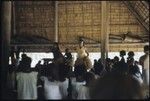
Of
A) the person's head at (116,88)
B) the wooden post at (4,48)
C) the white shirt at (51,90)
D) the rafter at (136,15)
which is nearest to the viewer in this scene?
the person's head at (116,88)

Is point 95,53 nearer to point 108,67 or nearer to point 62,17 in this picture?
point 62,17

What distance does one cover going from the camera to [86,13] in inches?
553

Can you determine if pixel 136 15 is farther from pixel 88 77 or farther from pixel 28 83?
pixel 28 83

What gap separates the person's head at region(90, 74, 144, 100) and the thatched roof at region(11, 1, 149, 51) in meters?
11.4

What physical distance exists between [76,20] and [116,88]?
12.1 m

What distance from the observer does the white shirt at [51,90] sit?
630 cm

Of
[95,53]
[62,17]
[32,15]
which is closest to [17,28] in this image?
[32,15]

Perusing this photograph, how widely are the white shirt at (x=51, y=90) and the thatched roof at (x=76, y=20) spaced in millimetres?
6945

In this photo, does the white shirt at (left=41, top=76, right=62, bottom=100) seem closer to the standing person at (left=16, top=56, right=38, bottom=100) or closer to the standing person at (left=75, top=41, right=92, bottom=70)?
the standing person at (left=16, top=56, right=38, bottom=100)

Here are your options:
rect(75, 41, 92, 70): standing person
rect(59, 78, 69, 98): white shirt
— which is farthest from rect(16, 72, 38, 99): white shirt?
rect(75, 41, 92, 70): standing person

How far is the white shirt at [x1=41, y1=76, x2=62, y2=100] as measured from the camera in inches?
248

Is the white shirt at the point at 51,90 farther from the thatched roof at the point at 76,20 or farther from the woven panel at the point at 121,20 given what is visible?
the woven panel at the point at 121,20

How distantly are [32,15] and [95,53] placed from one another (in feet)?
7.77

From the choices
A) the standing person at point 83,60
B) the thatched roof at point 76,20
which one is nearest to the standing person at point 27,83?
the standing person at point 83,60
